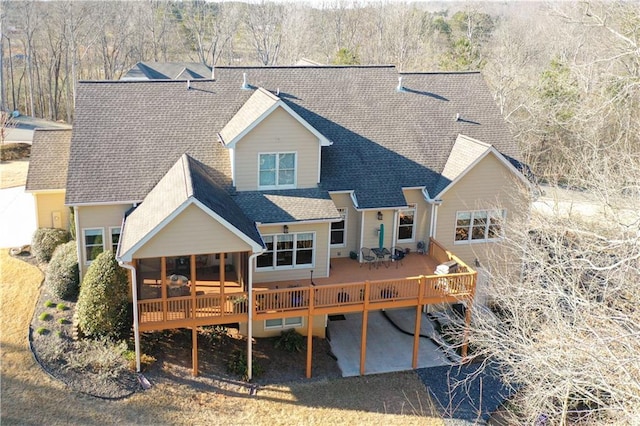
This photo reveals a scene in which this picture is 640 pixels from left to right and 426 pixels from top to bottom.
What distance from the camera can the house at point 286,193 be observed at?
18.7 metres

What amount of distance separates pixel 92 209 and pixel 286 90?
927 centimetres

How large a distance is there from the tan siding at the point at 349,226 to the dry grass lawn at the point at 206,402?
17.1 feet

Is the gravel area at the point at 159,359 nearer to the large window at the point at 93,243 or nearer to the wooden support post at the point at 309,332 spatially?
the wooden support post at the point at 309,332

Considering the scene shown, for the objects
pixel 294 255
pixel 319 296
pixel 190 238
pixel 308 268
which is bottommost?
pixel 319 296

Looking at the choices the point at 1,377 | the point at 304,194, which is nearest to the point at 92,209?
the point at 1,377

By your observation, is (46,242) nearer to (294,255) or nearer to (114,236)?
(114,236)

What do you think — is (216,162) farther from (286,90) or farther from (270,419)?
(270,419)

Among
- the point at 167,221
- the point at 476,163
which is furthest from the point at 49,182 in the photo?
the point at 476,163

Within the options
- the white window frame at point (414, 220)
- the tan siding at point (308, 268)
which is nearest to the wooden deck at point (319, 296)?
the tan siding at point (308, 268)

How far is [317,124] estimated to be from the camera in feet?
78.1

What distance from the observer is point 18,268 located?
23922mm

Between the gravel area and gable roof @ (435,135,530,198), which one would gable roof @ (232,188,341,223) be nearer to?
the gravel area

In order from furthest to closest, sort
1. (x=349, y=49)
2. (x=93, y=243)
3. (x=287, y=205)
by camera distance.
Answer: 1. (x=349, y=49)
2. (x=287, y=205)
3. (x=93, y=243)

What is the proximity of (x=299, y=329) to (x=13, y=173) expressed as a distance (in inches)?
1036
